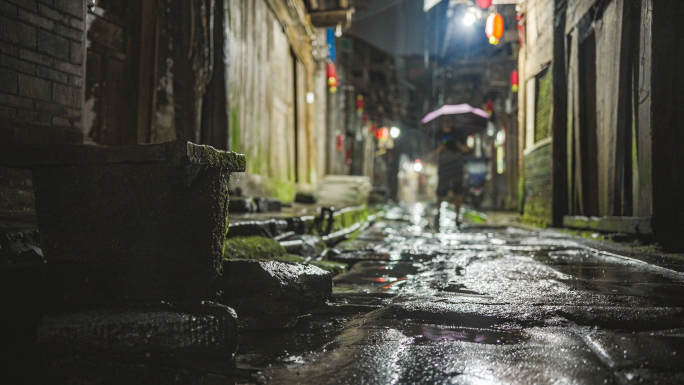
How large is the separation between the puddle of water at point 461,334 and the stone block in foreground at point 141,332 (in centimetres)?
89

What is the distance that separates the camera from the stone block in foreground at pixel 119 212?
220 centimetres

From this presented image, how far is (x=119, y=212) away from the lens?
2.24 meters

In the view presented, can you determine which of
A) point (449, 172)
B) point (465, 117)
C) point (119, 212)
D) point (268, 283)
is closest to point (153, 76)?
point (119, 212)

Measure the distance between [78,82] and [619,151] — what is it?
6.46m

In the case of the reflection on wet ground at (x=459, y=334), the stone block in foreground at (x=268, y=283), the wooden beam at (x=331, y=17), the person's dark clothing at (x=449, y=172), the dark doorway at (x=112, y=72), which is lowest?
the reflection on wet ground at (x=459, y=334)

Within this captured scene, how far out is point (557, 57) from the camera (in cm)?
817

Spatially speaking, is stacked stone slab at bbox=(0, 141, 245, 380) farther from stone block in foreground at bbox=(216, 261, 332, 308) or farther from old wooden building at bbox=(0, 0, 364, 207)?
old wooden building at bbox=(0, 0, 364, 207)

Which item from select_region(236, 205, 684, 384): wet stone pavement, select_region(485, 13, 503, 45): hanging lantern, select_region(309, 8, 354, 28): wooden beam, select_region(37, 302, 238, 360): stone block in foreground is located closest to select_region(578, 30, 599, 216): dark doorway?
select_region(485, 13, 503, 45): hanging lantern

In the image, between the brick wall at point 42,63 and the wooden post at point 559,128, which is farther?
the wooden post at point 559,128

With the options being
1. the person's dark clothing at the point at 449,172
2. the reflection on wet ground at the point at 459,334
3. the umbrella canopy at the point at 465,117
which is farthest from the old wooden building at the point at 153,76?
the umbrella canopy at the point at 465,117

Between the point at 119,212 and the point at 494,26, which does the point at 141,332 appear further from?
the point at 494,26

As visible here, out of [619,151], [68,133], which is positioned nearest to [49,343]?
[68,133]

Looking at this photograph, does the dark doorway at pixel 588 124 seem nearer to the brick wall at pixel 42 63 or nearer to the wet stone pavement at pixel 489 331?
the wet stone pavement at pixel 489 331

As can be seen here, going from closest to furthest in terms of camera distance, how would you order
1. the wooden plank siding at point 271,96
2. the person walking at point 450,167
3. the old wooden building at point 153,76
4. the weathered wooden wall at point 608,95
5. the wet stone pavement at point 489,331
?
1. the wet stone pavement at point 489,331
2. the old wooden building at point 153,76
3. the weathered wooden wall at point 608,95
4. the wooden plank siding at point 271,96
5. the person walking at point 450,167
